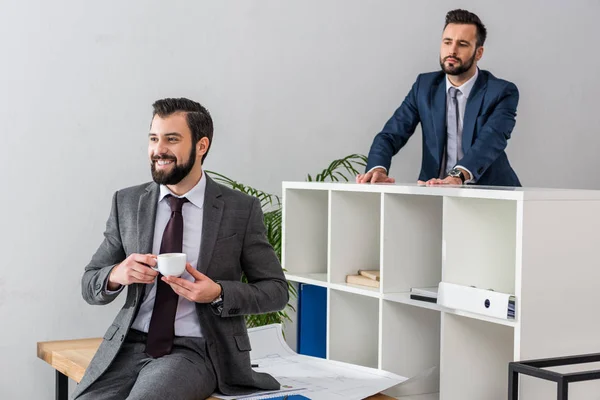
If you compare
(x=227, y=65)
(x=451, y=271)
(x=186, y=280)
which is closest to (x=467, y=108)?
(x=451, y=271)

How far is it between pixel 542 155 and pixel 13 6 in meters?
3.58

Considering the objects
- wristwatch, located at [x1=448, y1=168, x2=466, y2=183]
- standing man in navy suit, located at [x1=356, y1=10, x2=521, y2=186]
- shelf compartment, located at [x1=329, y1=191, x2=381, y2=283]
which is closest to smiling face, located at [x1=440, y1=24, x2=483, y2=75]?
standing man in navy suit, located at [x1=356, y1=10, x2=521, y2=186]

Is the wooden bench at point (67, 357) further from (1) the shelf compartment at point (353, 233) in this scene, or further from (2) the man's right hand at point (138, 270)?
(1) the shelf compartment at point (353, 233)

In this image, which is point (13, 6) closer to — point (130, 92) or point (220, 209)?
point (130, 92)

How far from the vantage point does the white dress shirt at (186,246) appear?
2570 mm

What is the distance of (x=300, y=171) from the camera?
4.83 meters

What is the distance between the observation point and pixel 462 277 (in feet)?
→ 9.12

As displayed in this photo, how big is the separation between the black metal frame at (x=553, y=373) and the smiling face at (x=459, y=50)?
1586 mm

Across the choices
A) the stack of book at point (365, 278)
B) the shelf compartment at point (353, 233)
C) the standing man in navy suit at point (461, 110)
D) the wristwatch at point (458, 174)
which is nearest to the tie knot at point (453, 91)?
the standing man in navy suit at point (461, 110)

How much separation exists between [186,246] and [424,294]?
2.74 feet

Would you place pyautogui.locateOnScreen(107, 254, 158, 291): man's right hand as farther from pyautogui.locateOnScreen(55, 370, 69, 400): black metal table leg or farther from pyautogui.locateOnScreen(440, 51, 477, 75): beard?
pyautogui.locateOnScreen(440, 51, 477, 75): beard

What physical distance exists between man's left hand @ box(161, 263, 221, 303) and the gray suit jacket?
0.06m

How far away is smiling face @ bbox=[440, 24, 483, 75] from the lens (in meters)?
3.67

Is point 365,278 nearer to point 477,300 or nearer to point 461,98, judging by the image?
point 477,300
